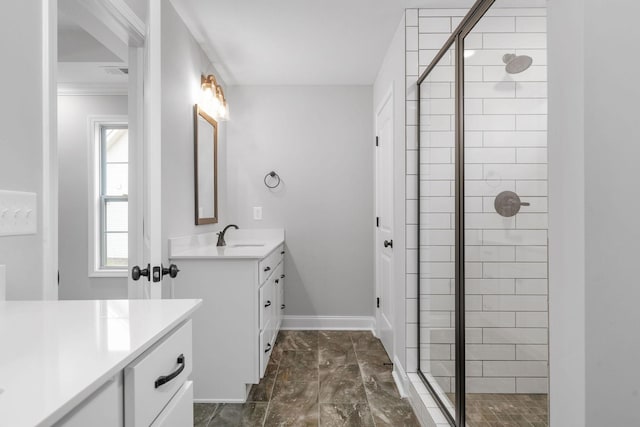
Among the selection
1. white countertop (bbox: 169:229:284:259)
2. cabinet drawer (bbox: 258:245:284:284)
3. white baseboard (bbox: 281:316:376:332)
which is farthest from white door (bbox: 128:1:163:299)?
white baseboard (bbox: 281:316:376:332)

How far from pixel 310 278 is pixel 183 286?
164cm

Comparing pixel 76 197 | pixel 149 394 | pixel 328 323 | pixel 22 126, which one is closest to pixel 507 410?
pixel 149 394

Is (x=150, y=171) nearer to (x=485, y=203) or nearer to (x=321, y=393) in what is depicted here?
(x=485, y=203)

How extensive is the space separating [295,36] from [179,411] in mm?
2513

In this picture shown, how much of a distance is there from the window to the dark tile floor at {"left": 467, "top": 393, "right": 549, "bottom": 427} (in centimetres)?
182

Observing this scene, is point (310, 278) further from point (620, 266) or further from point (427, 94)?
point (620, 266)

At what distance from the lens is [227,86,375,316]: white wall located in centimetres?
364

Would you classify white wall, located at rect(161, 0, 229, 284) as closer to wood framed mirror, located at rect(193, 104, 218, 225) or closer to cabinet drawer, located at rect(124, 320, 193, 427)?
wood framed mirror, located at rect(193, 104, 218, 225)

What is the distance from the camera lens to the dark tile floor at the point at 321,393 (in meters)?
2.06

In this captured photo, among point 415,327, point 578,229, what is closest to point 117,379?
point 578,229

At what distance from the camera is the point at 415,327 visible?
237 centimetres

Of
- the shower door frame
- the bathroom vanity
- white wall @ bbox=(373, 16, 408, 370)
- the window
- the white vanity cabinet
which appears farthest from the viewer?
white wall @ bbox=(373, 16, 408, 370)

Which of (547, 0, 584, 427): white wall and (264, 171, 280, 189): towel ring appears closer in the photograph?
(547, 0, 584, 427): white wall

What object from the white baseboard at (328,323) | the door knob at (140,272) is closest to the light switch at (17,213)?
the door knob at (140,272)
